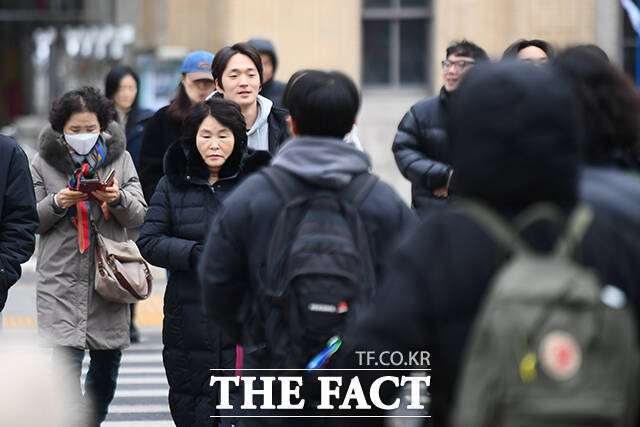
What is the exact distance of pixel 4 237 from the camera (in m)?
5.80

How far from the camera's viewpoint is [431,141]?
7.36 m

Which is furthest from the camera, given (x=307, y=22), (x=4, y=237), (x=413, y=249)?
(x=307, y=22)

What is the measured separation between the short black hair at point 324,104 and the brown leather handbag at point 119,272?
2.61 meters

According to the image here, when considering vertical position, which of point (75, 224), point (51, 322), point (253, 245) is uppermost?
point (253, 245)

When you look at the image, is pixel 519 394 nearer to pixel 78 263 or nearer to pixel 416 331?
pixel 416 331

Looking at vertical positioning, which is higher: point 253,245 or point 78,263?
point 253,245

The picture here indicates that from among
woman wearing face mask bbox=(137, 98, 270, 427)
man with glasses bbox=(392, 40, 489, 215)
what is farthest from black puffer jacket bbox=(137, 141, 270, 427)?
man with glasses bbox=(392, 40, 489, 215)

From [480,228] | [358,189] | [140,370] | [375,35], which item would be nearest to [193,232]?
[358,189]

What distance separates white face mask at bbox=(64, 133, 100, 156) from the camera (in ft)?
21.5

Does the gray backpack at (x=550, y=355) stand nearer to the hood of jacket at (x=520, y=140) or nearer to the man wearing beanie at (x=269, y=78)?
the hood of jacket at (x=520, y=140)

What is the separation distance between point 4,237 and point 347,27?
12.2 meters

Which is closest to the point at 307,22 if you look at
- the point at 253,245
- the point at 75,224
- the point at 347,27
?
the point at 347,27

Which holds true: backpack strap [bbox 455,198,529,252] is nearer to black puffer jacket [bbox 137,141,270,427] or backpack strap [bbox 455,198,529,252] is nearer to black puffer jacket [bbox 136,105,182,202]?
black puffer jacket [bbox 137,141,270,427]

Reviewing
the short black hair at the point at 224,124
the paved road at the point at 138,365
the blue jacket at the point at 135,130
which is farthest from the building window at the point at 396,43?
the short black hair at the point at 224,124
